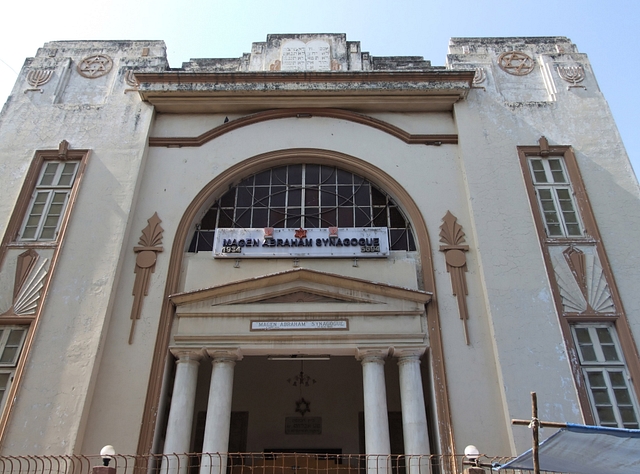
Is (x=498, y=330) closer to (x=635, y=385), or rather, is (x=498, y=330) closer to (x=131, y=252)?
(x=635, y=385)

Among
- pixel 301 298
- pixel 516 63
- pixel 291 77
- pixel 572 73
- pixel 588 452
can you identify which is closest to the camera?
pixel 588 452

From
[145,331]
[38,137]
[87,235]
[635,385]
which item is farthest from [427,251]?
[38,137]

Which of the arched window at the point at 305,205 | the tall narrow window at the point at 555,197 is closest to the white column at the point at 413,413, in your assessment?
the arched window at the point at 305,205

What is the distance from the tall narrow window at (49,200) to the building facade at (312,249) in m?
0.05

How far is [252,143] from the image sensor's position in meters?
12.6

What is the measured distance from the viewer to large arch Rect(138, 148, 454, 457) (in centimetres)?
938

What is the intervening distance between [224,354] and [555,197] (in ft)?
24.6

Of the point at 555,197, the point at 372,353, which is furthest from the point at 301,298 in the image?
the point at 555,197

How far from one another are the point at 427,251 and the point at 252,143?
4738 mm

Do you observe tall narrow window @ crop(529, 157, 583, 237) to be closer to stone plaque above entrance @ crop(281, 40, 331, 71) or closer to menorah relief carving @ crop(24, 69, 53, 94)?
stone plaque above entrance @ crop(281, 40, 331, 71)

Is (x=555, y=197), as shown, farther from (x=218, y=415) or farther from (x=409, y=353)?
(x=218, y=415)

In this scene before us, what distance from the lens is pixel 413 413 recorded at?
30.9 ft

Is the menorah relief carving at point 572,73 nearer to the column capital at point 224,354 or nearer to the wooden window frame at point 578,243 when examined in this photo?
the wooden window frame at point 578,243

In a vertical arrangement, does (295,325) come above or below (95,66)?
below
